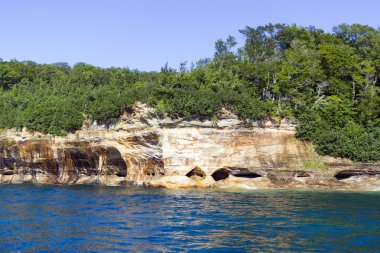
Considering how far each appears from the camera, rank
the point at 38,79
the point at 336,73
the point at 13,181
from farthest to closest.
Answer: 1. the point at 38,79
2. the point at 13,181
3. the point at 336,73

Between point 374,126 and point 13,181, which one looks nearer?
point 374,126

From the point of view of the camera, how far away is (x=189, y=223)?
19.3 m

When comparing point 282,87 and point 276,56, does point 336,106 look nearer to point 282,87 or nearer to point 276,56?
point 282,87

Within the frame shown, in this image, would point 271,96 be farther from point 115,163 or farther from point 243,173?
point 115,163

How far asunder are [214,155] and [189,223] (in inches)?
700

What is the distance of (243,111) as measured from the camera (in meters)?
37.7

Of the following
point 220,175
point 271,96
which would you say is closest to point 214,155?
point 220,175

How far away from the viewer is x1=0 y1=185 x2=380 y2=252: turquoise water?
49.8 ft

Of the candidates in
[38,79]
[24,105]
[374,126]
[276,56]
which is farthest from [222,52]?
[38,79]

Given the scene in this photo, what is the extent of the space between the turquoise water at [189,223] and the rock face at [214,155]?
269 inches

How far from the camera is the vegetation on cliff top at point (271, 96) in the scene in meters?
37.6

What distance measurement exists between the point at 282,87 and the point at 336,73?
21.0 ft

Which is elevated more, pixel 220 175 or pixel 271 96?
pixel 271 96

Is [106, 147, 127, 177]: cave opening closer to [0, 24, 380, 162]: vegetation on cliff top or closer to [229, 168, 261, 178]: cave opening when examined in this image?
[0, 24, 380, 162]: vegetation on cliff top
